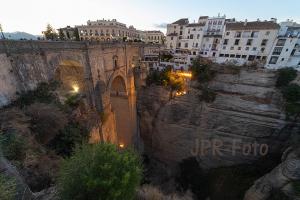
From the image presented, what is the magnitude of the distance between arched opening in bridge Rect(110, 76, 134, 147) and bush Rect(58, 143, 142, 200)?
59.2 feet

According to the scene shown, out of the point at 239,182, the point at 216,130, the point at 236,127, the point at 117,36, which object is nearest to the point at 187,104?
the point at 216,130

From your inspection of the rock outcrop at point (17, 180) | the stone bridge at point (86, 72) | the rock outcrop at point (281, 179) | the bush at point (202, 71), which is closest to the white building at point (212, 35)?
the bush at point (202, 71)

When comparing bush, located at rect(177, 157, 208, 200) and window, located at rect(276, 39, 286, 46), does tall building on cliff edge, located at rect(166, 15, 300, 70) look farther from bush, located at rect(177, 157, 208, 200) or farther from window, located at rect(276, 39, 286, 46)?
bush, located at rect(177, 157, 208, 200)

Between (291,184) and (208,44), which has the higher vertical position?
(208,44)

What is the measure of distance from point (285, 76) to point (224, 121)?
9.48 m

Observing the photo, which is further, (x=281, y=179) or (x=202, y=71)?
(x=202, y=71)

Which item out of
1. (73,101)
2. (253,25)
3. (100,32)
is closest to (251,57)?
(253,25)

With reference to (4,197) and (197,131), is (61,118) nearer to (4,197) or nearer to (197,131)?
(4,197)

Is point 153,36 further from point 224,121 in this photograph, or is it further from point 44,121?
point 44,121

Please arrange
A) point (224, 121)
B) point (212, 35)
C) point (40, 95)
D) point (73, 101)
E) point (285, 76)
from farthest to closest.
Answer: point (212, 35)
point (224, 121)
point (285, 76)
point (73, 101)
point (40, 95)

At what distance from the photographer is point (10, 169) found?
22.7 feet

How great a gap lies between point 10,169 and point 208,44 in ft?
111

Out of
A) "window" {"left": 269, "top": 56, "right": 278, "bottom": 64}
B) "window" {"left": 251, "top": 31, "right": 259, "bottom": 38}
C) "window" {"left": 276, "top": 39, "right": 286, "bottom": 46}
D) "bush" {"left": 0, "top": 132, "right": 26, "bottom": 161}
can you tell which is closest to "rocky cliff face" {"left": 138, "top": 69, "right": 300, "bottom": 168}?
"window" {"left": 269, "top": 56, "right": 278, "bottom": 64}

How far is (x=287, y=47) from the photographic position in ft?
81.8
